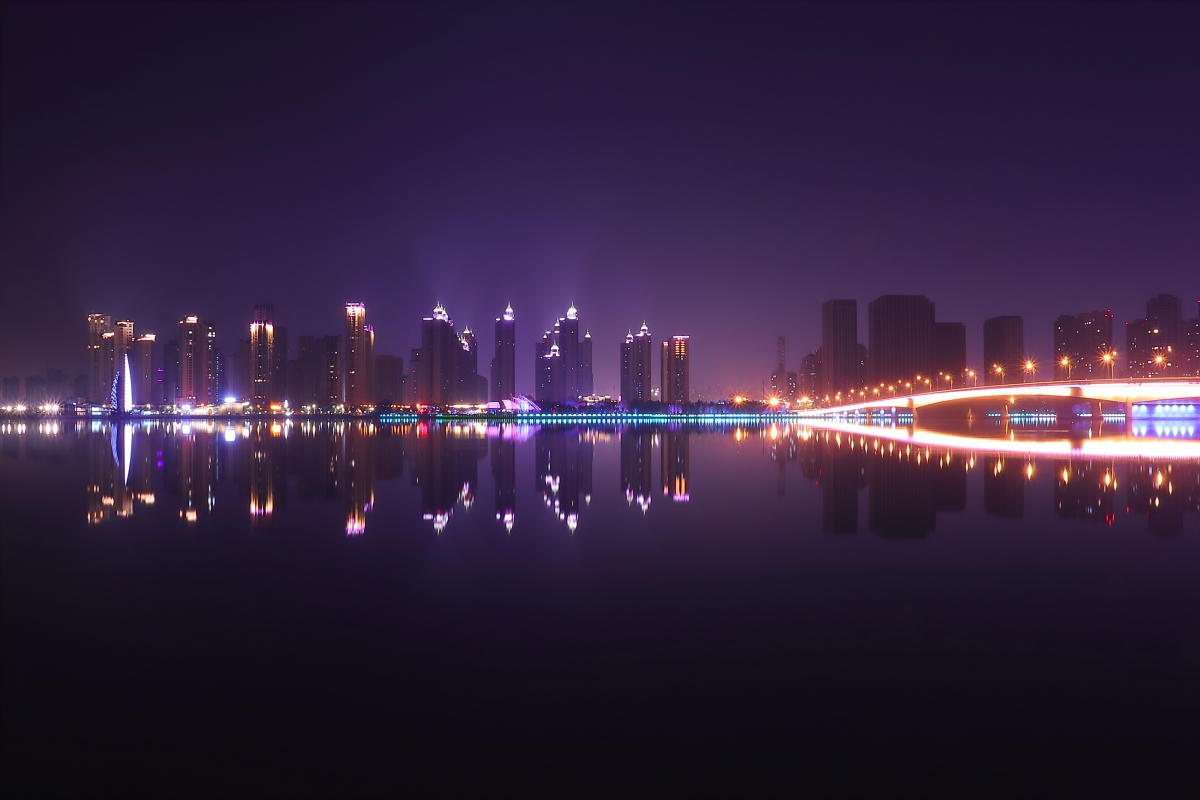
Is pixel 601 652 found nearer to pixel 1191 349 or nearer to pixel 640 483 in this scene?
pixel 640 483

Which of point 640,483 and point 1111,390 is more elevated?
point 1111,390

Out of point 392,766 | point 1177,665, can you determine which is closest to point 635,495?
point 1177,665

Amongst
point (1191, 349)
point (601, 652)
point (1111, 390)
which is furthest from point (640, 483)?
point (1191, 349)

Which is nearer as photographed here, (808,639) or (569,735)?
(569,735)

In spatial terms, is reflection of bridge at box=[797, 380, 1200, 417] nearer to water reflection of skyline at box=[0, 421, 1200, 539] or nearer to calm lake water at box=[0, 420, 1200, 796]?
water reflection of skyline at box=[0, 421, 1200, 539]

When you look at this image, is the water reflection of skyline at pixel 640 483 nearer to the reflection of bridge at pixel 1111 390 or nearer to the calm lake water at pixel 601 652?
the calm lake water at pixel 601 652

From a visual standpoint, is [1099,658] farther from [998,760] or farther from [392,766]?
[392,766]

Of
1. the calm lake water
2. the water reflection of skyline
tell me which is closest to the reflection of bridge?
the water reflection of skyline

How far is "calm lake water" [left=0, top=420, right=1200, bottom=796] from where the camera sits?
5.12 metres

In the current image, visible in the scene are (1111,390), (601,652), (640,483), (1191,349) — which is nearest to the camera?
(601,652)

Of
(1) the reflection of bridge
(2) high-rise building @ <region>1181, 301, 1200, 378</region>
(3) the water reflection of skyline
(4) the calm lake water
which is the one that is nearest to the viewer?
(4) the calm lake water

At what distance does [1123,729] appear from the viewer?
568 cm

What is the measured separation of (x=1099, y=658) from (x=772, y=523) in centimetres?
797

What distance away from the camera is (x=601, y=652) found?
7254 mm
